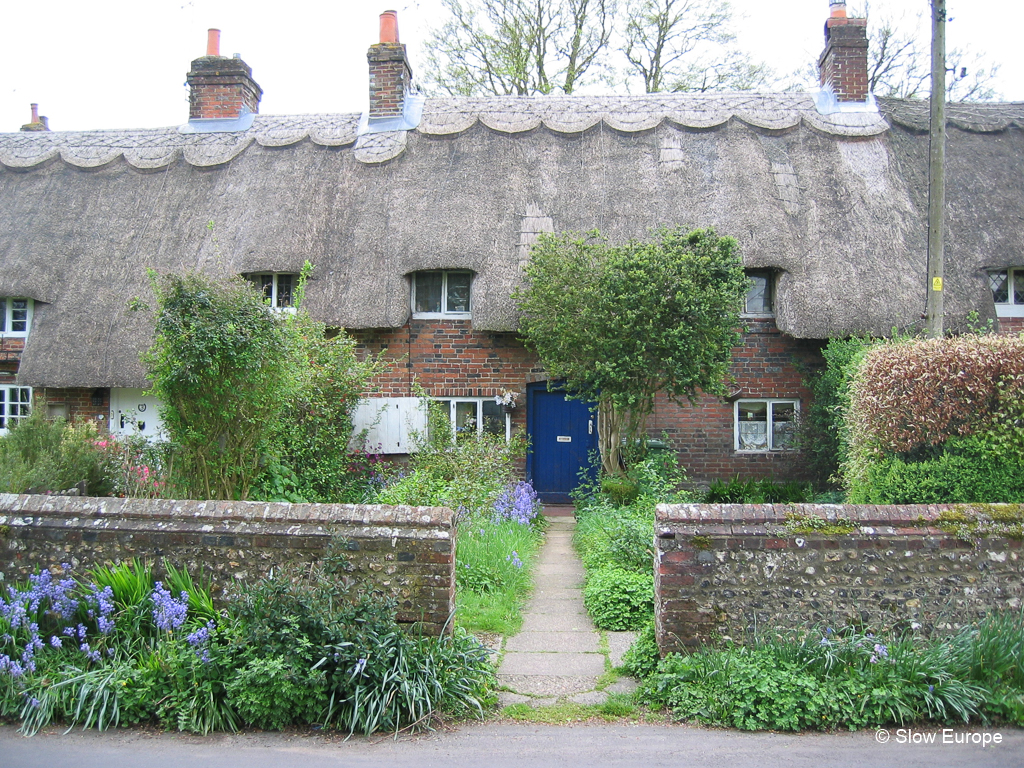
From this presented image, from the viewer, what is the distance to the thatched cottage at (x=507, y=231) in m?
11.6

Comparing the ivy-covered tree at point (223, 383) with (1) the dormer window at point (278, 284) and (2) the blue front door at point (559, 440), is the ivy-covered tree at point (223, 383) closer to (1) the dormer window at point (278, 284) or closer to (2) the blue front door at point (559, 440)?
(1) the dormer window at point (278, 284)

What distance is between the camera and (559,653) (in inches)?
214

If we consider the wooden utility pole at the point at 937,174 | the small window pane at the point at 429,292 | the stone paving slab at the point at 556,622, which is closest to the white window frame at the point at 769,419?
the wooden utility pole at the point at 937,174

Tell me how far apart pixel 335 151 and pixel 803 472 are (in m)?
9.52

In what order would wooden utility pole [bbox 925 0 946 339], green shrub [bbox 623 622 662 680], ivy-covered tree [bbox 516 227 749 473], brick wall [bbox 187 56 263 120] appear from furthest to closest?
brick wall [bbox 187 56 263 120]
ivy-covered tree [bbox 516 227 749 473]
wooden utility pole [bbox 925 0 946 339]
green shrub [bbox 623 622 662 680]

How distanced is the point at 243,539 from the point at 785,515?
3.41 metres

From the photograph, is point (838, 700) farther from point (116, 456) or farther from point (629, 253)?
point (116, 456)

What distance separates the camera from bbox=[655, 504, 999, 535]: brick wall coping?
4.76 meters

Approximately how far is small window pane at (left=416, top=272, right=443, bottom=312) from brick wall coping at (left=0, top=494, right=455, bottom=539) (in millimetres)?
7516

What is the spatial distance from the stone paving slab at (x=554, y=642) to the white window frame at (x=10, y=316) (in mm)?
11118

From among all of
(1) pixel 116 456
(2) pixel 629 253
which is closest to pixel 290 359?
(1) pixel 116 456

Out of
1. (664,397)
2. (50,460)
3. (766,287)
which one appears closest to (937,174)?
(766,287)

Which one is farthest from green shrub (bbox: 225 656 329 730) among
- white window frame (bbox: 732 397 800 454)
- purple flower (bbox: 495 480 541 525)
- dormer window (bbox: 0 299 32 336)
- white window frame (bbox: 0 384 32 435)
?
dormer window (bbox: 0 299 32 336)

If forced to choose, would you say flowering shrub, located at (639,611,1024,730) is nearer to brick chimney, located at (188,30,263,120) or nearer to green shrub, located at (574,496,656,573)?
green shrub, located at (574,496,656,573)
